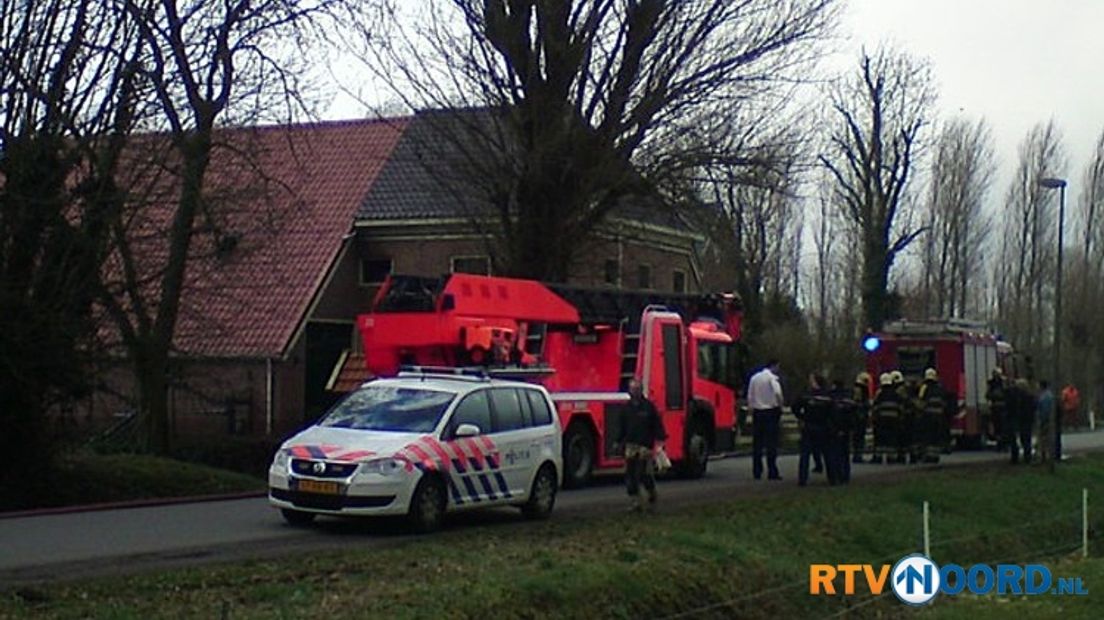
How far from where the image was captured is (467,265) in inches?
1794

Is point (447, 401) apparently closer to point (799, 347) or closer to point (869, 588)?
point (869, 588)

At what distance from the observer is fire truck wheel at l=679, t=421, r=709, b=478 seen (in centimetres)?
2936

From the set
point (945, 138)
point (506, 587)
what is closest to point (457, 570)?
point (506, 587)

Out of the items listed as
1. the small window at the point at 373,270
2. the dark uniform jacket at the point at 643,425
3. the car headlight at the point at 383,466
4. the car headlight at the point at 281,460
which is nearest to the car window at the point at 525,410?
the dark uniform jacket at the point at 643,425

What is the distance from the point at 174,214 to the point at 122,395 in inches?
125

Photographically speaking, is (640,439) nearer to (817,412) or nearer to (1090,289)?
(817,412)

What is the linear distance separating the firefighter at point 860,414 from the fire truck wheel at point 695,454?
2.76m

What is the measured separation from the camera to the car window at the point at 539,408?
69.6 ft

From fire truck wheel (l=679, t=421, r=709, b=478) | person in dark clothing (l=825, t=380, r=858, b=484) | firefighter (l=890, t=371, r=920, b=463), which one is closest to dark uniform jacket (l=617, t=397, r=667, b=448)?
person in dark clothing (l=825, t=380, r=858, b=484)

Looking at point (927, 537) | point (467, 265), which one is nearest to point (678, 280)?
point (467, 265)

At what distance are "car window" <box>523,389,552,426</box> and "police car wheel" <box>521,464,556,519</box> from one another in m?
0.59

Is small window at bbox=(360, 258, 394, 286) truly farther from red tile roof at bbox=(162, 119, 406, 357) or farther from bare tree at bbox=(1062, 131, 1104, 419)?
bare tree at bbox=(1062, 131, 1104, 419)

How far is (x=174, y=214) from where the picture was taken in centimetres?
2697

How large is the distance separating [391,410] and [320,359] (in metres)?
26.8
